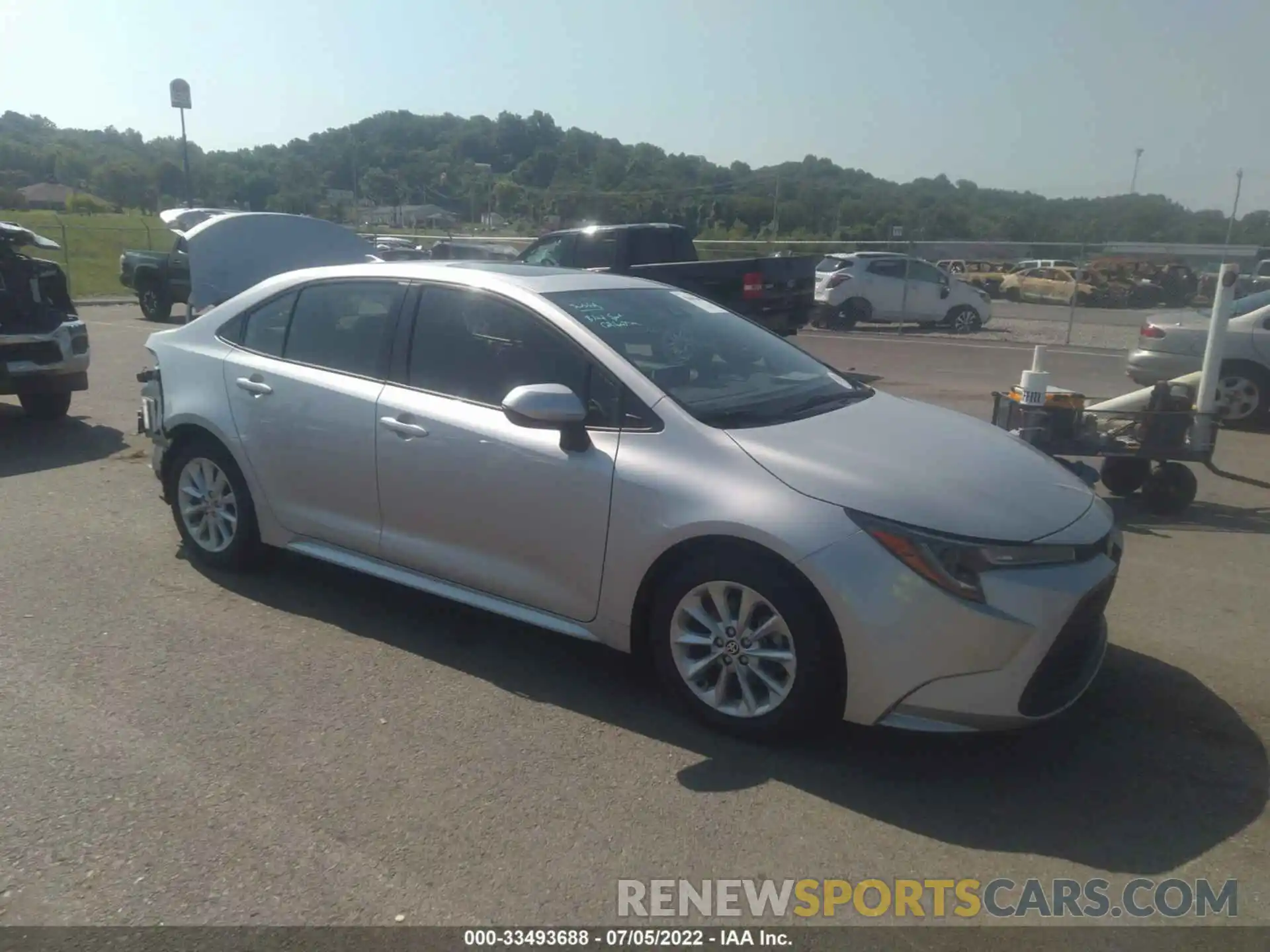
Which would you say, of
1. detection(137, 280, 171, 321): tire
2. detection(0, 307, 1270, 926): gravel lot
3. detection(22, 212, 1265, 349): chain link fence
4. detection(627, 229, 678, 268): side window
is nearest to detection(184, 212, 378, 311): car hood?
detection(627, 229, 678, 268): side window

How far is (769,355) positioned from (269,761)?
2826mm

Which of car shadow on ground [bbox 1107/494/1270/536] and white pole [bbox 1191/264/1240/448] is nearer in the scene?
car shadow on ground [bbox 1107/494/1270/536]

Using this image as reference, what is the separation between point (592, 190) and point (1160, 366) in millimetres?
27668

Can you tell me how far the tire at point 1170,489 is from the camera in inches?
283

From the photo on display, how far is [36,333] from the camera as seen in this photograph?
9.53 meters

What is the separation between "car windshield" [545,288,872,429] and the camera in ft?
14.0

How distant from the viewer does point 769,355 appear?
5.02 metres

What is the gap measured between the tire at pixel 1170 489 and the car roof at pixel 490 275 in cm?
405

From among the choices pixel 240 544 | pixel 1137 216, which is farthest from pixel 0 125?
pixel 240 544

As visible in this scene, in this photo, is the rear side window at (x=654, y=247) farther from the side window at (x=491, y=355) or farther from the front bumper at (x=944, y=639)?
the front bumper at (x=944, y=639)

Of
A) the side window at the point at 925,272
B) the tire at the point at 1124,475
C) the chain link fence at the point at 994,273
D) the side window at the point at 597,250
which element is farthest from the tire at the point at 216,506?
the side window at the point at 925,272

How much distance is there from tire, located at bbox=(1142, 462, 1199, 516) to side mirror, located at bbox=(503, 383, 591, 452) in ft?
16.1

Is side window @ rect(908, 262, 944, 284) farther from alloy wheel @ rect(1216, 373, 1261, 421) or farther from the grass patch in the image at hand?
the grass patch

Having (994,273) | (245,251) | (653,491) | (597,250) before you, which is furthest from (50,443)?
(994,273)
